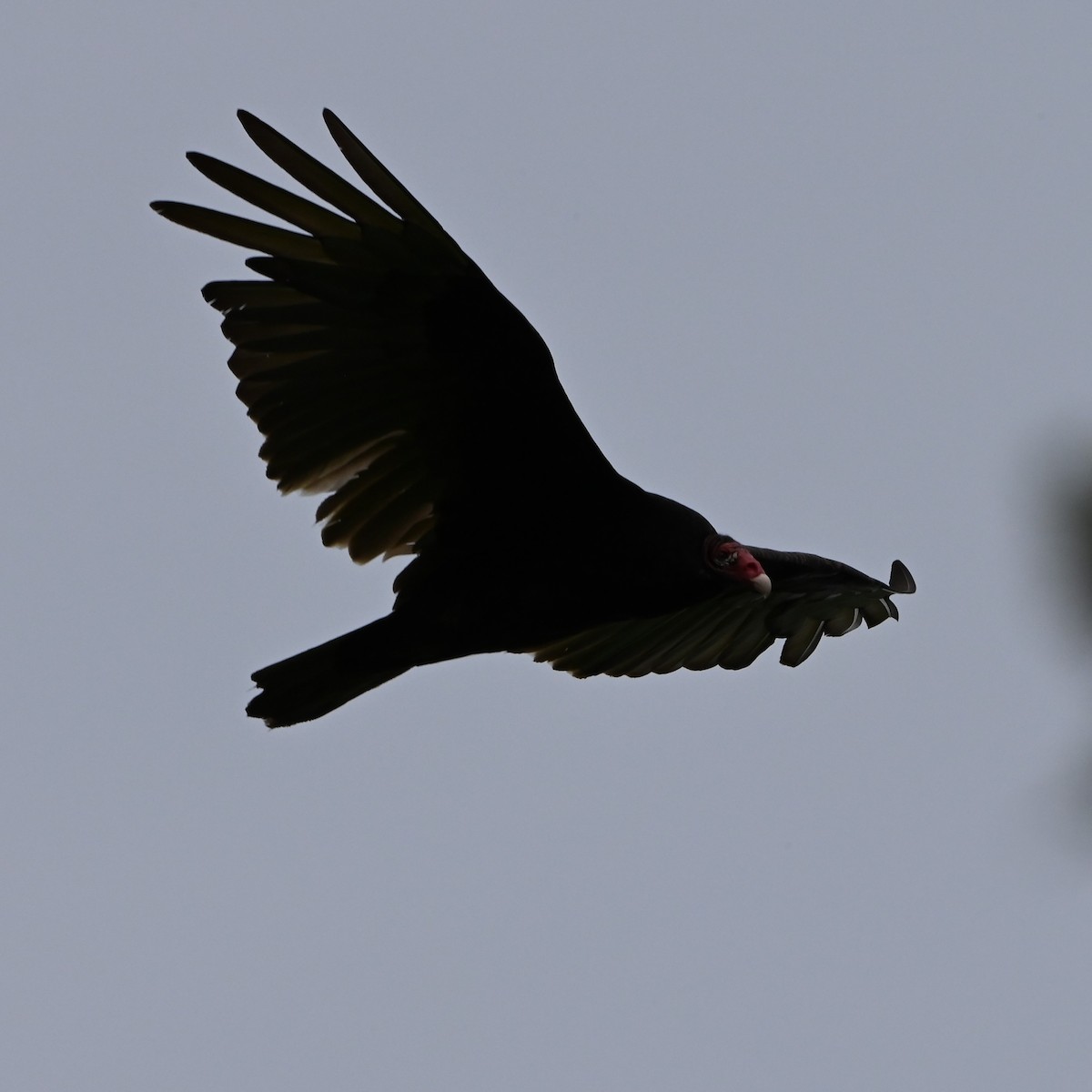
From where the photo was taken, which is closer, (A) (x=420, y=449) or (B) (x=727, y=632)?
(A) (x=420, y=449)

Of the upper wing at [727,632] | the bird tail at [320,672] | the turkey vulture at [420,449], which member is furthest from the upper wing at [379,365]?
the upper wing at [727,632]

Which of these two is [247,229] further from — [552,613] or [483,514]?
[552,613]

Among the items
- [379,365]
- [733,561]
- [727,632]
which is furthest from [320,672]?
[727,632]

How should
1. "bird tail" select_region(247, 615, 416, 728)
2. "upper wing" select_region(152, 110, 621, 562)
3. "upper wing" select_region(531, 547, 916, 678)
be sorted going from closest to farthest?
"upper wing" select_region(152, 110, 621, 562) < "bird tail" select_region(247, 615, 416, 728) < "upper wing" select_region(531, 547, 916, 678)

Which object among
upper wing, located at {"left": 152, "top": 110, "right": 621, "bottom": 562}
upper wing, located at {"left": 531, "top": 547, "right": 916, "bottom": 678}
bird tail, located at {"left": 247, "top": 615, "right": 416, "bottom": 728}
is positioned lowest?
upper wing, located at {"left": 531, "top": 547, "right": 916, "bottom": 678}

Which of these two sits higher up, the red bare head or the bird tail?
the bird tail

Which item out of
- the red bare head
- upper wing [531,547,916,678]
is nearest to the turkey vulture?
the red bare head

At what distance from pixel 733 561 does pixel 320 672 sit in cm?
160

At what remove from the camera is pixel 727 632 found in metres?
6.34

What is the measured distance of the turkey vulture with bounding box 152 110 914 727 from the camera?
490 cm

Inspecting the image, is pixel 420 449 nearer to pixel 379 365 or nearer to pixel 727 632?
pixel 379 365

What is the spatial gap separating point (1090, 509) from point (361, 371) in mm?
4477

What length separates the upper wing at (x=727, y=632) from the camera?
20.0 feet

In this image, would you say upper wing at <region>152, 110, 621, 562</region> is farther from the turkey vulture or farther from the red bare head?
the red bare head
